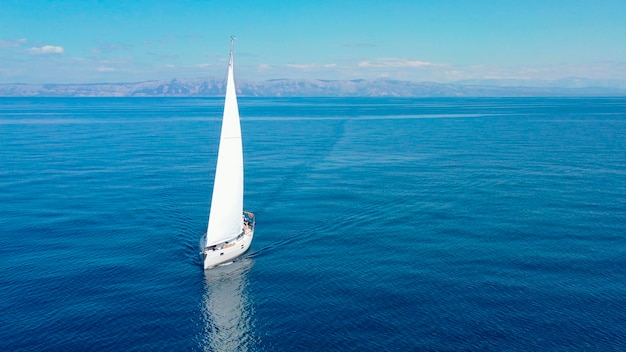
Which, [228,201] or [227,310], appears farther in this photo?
[228,201]

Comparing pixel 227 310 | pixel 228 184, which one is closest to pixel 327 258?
pixel 228 184

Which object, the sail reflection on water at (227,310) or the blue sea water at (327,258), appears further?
the blue sea water at (327,258)

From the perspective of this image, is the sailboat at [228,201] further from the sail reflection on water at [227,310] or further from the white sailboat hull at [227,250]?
the sail reflection on water at [227,310]

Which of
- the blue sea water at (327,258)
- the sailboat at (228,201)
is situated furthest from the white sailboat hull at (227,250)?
the blue sea water at (327,258)

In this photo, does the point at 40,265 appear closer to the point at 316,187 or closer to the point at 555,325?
the point at 316,187

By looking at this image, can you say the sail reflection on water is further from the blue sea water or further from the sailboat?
the sailboat

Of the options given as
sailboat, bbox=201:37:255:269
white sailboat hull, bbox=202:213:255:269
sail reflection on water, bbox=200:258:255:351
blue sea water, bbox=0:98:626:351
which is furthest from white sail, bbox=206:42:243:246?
sail reflection on water, bbox=200:258:255:351

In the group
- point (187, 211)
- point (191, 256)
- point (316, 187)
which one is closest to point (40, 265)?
point (191, 256)

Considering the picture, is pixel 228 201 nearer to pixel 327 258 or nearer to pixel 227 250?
pixel 227 250
